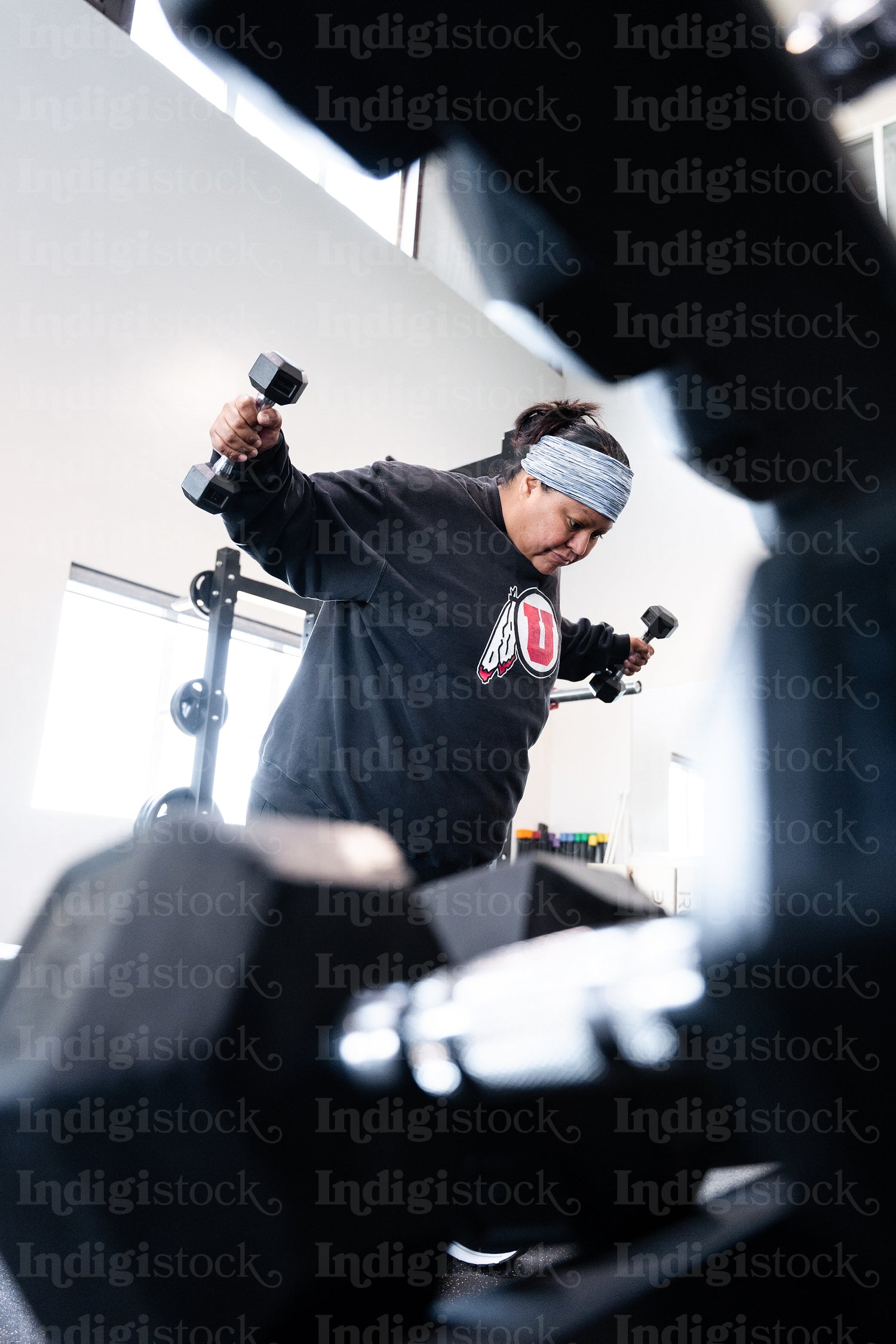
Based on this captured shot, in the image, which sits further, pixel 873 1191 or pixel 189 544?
pixel 189 544

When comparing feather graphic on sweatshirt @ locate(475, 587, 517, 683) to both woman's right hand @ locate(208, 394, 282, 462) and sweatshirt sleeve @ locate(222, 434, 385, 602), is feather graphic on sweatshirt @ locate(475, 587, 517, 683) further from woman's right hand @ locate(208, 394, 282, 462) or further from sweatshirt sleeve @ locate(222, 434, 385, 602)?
woman's right hand @ locate(208, 394, 282, 462)

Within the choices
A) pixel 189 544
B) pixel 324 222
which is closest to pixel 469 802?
pixel 189 544

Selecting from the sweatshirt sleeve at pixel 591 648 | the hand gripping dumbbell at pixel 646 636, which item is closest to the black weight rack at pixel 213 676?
the sweatshirt sleeve at pixel 591 648

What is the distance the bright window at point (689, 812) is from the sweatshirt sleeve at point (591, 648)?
800mm

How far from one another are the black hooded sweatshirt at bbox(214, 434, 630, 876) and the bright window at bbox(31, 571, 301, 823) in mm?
3227

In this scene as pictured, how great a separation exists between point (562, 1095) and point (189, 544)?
4.42 m

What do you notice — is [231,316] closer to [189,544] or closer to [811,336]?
[189,544]

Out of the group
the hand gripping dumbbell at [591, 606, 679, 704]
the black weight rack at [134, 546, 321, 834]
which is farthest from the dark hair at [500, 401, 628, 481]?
the black weight rack at [134, 546, 321, 834]

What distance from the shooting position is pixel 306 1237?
0.15 metres

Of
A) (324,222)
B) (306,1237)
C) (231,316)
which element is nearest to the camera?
(306,1237)

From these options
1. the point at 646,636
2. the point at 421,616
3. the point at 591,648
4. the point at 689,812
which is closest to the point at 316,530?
the point at 421,616

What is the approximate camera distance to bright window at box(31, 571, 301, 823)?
382 cm

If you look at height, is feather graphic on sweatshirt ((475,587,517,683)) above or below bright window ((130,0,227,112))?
below

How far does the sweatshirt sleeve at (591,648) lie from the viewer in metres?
1.08
